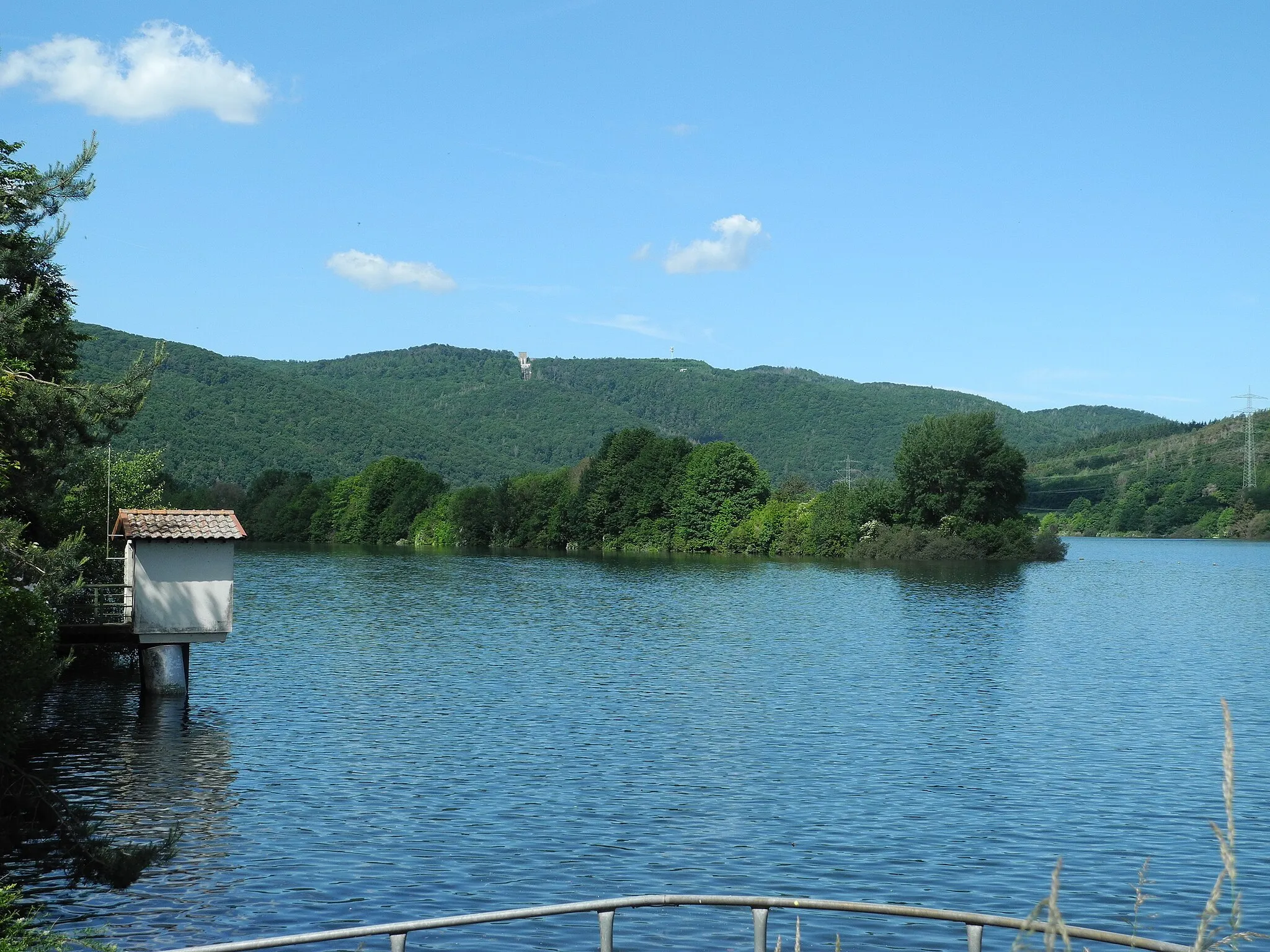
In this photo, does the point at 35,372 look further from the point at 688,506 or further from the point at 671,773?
the point at 688,506

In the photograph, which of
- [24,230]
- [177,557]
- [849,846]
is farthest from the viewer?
[177,557]

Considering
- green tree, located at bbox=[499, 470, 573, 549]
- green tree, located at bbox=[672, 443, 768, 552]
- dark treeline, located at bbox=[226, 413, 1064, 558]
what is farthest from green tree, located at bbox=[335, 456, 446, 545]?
green tree, located at bbox=[672, 443, 768, 552]

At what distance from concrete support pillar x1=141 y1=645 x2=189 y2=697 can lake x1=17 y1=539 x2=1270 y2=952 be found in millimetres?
654

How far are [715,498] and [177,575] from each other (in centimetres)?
10770

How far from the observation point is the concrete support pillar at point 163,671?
115 ft

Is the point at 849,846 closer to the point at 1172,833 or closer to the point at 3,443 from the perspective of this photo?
the point at 1172,833

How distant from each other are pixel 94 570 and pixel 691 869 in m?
25.0

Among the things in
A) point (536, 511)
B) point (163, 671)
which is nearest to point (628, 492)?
point (536, 511)

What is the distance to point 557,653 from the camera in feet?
159

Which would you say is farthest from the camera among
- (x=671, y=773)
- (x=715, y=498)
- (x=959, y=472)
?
(x=715, y=498)

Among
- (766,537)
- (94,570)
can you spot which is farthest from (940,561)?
(94,570)

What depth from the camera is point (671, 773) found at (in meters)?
27.2

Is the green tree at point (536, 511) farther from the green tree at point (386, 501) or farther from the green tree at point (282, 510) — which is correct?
the green tree at point (282, 510)

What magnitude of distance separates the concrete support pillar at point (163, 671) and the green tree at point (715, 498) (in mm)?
104930
